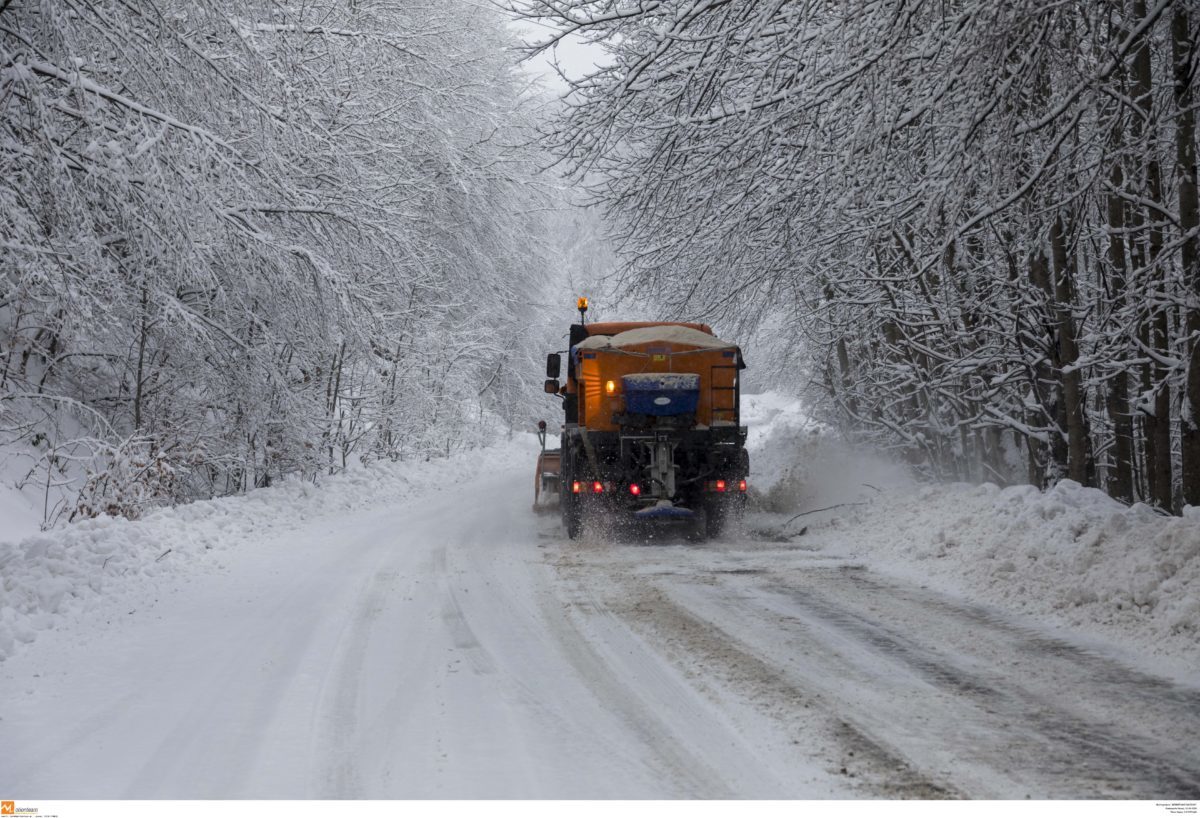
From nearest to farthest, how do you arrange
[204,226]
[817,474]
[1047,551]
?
[1047,551] → [204,226] → [817,474]

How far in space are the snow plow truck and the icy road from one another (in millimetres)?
3736

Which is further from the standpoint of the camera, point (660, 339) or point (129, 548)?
point (660, 339)

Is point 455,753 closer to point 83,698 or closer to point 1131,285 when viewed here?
point 83,698

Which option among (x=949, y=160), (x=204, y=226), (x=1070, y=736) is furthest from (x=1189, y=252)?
(x=204, y=226)

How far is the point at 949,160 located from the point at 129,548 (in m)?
7.83

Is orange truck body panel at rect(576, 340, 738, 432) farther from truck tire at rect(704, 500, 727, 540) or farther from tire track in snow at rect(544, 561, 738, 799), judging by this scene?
tire track in snow at rect(544, 561, 738, 799)

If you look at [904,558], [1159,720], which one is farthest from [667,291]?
[1159,720]

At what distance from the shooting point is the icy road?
13.2 feet

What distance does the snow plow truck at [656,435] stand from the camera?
12586 mm

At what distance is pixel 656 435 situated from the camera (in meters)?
12.6

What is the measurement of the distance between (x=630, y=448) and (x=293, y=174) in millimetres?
5564

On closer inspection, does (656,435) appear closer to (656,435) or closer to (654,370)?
(656,435)

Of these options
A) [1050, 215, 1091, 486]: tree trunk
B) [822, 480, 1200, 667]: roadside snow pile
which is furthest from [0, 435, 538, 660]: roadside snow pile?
[1050, 215, 1091, 486]: tree trunk

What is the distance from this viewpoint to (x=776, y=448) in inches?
922
